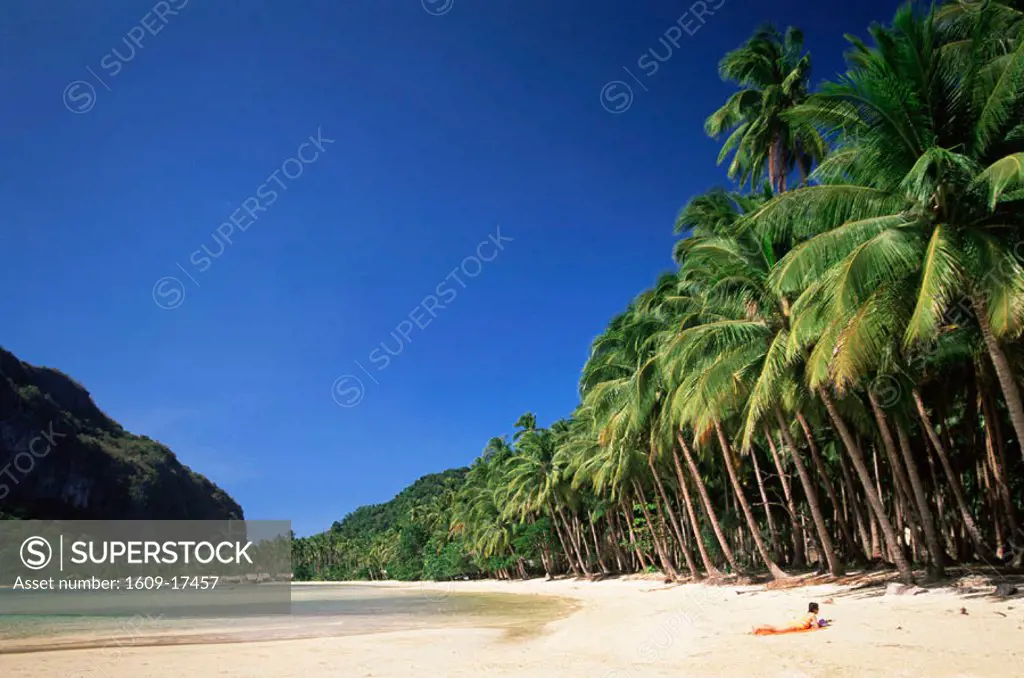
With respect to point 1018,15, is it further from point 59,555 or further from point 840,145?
point 59,555

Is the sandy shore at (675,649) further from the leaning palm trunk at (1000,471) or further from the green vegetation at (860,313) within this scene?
the leaning palm trunk at (1000,471)

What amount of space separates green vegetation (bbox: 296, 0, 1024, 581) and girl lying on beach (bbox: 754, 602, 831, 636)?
3.65 m

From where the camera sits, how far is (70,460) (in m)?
97.0

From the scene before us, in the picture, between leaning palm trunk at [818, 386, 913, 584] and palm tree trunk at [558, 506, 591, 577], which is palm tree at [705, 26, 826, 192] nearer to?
leaning palm trunk at [818, 386, 913, 584]

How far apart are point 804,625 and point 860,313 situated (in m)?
4.84

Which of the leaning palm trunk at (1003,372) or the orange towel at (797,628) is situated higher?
the leaning palm trunk at (1003,372)

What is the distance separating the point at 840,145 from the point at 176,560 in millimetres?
124831

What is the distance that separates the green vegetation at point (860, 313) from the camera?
29.3 feet

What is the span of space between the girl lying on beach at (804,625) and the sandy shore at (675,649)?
24cm

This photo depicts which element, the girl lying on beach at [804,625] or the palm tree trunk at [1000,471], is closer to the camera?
the girl lying on beach at [804,625]

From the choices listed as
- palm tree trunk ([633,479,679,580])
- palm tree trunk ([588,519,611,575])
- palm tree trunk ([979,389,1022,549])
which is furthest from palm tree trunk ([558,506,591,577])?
A: palm tree trunk ([979,389,1022,549])

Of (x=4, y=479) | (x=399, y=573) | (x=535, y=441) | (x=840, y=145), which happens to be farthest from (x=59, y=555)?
(x=840, y=145)

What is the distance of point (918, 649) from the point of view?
704 cm

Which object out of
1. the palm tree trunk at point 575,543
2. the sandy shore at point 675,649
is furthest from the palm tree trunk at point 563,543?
the sandy shore at point 675,649
